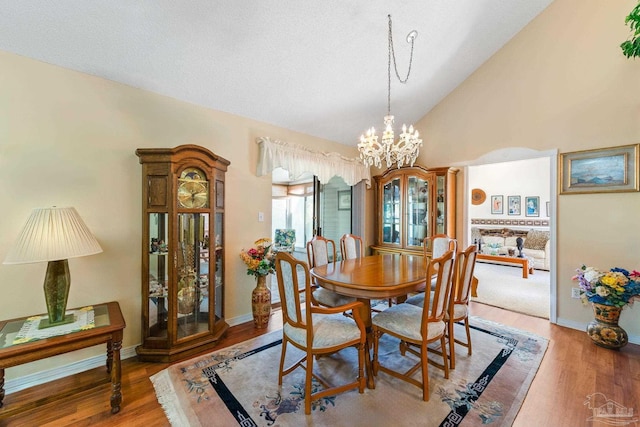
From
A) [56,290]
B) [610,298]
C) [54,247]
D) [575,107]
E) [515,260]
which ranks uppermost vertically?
[575,107]

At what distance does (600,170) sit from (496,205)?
471cm

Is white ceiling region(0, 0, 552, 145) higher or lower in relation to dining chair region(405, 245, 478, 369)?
higher

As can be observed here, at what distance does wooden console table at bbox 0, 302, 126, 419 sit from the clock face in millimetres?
1061

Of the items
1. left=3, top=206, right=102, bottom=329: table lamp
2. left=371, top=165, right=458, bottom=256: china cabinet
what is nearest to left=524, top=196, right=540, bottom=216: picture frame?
left=371, top=165, right=458, bottom=256: china cabinet

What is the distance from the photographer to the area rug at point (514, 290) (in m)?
3.59

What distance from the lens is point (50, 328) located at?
5.52 ft

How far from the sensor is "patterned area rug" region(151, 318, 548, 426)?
1.62m

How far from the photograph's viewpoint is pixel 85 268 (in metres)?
2.17

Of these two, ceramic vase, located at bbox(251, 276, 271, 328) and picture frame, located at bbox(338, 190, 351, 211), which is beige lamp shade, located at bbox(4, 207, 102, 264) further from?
picture frame, located at bbox(338, 190, 351, 211)

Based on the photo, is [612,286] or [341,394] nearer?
[341,394]

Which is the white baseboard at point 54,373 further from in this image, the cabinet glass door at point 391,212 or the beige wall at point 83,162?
the cabinet glass door at point 391,212

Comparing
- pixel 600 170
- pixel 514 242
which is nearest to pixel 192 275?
pixel 600 170

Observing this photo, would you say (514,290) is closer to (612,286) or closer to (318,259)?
(612,286)

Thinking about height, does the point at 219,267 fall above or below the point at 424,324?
above
